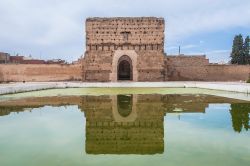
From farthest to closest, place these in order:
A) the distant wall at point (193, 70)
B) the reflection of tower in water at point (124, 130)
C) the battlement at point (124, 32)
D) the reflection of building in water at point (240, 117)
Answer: the distant wall at point (193, 70) < the battlement at point (124, 32) < the reflection of building in water at point (240, 117) < the reflection of tower in water at point (124, 130)

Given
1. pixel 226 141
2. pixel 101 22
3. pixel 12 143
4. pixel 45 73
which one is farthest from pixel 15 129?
pixel 45 73

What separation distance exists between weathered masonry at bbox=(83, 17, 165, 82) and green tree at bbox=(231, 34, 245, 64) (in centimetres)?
1388

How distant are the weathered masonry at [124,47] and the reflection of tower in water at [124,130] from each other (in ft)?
49.8

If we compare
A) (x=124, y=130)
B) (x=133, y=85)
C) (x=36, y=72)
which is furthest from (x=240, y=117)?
(x=36, y=72)

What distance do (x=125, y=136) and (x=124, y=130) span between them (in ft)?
1.62

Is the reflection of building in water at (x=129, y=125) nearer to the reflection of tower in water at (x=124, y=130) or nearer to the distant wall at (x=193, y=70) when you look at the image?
the reflection of tower in water at (x=124, y=130)

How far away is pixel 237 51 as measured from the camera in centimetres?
3416

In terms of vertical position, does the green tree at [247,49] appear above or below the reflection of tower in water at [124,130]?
above

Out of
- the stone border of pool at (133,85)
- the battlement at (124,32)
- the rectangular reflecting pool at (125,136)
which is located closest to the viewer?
the rectangular reflecting pool at (125,136)

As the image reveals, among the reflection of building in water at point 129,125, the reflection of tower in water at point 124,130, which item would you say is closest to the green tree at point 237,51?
the reflection of building in water at point 129,125

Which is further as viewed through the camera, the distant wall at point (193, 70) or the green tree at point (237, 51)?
the green tree at point (237, 51)

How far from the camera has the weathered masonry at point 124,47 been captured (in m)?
23.2

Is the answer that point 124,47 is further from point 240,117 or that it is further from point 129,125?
point 129,125

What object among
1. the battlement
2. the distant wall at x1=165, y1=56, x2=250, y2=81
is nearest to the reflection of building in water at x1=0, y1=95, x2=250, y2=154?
the battlement
